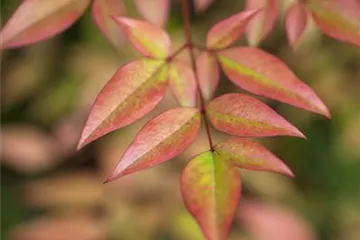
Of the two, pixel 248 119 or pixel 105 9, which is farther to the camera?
pixel 105 9

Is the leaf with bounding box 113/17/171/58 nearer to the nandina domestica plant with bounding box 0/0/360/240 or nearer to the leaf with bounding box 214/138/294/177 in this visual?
the nandina domestica plant with bounding box 0/0/360/240

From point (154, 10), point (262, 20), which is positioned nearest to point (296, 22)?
point (262, 20)

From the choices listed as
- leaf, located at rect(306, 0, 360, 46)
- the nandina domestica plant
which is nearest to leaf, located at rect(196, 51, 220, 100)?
the nandina domestica plant

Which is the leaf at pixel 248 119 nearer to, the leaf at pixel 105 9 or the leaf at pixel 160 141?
the leaf at pixel 160 141

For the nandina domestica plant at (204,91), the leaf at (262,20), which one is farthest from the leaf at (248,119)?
the leaf at (262,20)

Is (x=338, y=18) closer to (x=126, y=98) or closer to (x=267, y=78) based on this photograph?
(x=267, y=78)
